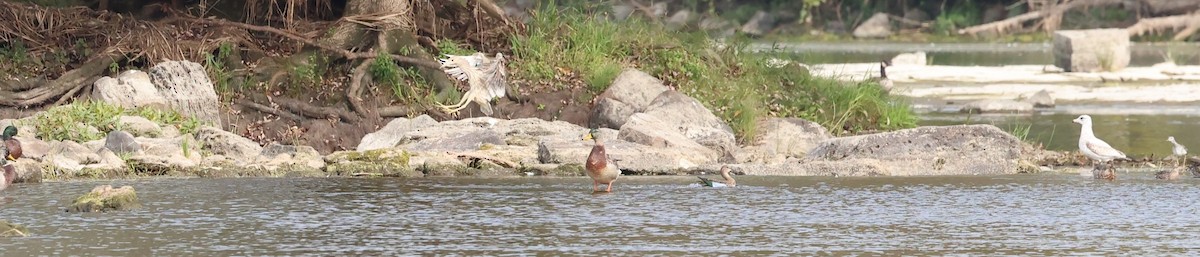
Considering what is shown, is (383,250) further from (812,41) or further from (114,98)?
(812,41)

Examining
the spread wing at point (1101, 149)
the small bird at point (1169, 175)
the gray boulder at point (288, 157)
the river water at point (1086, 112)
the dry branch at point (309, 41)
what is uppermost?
the dry branch at point (309, 41)

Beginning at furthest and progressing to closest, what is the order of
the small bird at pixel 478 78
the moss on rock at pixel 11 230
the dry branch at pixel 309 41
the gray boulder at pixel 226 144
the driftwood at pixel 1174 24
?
the driftwood at pixel 1174 24, the dry branch at pixel 309 41, the small bird at pixel 478 78, the gray boulder at pixel 226 144, the moss on rock at pixel 11 230

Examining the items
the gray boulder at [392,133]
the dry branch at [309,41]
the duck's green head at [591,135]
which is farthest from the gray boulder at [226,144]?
the duck's green head at [591,135]

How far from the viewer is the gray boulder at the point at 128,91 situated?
739 inches

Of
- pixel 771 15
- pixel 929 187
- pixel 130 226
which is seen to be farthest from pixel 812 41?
pixel 130 226

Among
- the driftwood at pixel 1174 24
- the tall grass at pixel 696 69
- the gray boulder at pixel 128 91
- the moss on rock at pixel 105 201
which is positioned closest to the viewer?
the moss on rock at pixel 105 201

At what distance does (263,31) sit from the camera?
20.9m

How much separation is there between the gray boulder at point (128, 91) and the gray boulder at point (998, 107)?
13.2m

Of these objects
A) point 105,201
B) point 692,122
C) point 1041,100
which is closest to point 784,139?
point 692,122

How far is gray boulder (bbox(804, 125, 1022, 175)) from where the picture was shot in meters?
17.0

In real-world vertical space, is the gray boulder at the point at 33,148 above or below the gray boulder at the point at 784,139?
above

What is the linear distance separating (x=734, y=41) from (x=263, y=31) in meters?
5.20

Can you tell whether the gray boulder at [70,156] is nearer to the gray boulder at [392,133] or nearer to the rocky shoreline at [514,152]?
the rocky shoreline at [514,152]

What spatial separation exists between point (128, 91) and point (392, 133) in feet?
8.30
